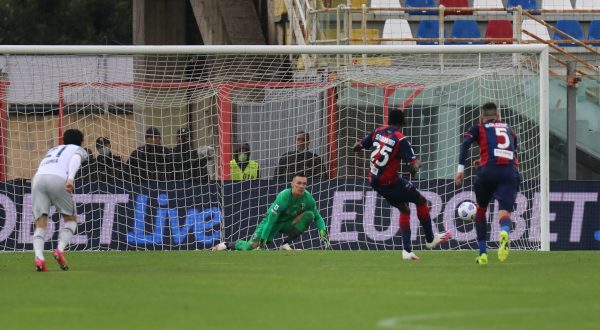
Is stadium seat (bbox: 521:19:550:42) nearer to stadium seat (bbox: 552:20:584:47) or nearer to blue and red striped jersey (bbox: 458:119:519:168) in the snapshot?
stadium seat (bbox: 552:20:584:47)

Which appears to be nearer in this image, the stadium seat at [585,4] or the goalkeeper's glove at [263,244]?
the goalkeeper's glove at [263,244]

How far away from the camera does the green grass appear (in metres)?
10.1

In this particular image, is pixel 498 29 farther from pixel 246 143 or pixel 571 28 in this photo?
pixel 246 143

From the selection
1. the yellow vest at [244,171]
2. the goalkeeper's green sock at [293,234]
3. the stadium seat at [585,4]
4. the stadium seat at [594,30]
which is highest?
the stadium seat at [585,4]

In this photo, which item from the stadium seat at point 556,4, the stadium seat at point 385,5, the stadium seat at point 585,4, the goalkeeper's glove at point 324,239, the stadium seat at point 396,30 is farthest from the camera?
the stadium seat at point 585,4

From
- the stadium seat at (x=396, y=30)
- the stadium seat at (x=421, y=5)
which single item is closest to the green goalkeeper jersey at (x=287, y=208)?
the stadium seat at (x=396, y=30)

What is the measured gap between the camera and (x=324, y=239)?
2175 cm

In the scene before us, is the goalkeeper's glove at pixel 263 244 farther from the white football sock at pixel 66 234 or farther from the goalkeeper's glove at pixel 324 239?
the white football sock at pixel 66 234

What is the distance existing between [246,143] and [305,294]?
1189 centimetres

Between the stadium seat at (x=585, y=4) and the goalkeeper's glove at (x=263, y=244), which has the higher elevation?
the stadium seat at (x=585, y=4)

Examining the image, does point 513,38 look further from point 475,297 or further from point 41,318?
point 41,318

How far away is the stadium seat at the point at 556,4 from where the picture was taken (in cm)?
3033

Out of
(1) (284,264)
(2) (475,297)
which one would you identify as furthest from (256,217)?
(2) (475,297)

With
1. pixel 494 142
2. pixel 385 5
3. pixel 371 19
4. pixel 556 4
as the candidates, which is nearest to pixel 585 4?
pixel 556 4
